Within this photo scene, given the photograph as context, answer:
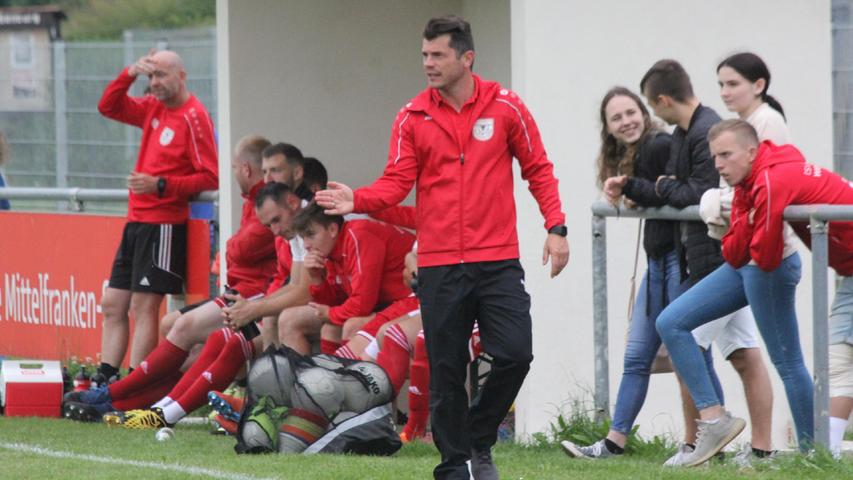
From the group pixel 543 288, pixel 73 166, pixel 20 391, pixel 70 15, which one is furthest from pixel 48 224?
pixel 70 15

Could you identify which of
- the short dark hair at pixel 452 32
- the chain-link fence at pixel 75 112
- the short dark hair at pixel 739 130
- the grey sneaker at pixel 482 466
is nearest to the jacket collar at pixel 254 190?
the short dark hair at pixel 452 32

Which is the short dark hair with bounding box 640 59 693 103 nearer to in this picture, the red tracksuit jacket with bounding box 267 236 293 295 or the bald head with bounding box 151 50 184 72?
the red tracksuit jacket with bounding box 267 236 293 295

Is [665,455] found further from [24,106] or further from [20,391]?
[24,106]

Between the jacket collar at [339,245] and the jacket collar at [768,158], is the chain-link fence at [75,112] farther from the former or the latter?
the jacket collar at [768,158]

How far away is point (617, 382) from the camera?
8.83 meters

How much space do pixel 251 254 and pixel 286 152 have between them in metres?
0.71

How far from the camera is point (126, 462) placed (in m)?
7.79

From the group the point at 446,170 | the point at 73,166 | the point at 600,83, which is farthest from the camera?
the point at 73,166

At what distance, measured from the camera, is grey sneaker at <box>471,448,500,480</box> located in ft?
22.6

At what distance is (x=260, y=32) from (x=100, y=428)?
103 inches

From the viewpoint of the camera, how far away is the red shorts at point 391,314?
29.2ft

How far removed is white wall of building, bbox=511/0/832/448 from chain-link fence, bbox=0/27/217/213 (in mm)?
7937

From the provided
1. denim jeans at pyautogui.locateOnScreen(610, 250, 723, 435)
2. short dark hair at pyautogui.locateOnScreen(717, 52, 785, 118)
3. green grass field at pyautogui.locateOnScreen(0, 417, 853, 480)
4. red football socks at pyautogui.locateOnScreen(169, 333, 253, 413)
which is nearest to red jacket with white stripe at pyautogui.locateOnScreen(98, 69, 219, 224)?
red football socks at pyautogui.locateOnScreen(169, 333, 253, 413)

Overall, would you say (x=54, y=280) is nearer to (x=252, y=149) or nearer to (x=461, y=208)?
(x=252, y=149)
